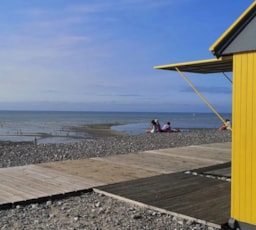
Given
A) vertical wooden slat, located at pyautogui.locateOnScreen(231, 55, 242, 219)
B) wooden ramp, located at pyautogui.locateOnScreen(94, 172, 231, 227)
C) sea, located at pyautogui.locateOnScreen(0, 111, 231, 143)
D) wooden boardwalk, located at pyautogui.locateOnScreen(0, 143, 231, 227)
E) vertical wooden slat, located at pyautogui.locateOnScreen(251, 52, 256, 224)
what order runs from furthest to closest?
1. sea, located at pyautogui.locateOnScreen(0, 111, 231, 143)
2. wooden boardwalk, located at pyautogui.locateOnScreen(0, 143, 231, 227)
3. wooden ramp, located at pyautogui.locateOnScreen(94, 172, 231, 227)
4. vertical wooden slat, located at pyautogui.locateOnScreen(231, 55, 242, 219)
5. vertical wooden slat, located at pyautogui.locateOnScreen(251, 52, 256, 224)

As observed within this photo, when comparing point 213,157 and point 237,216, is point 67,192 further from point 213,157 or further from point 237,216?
point 213,157

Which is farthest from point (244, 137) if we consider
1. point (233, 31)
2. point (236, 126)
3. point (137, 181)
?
point (137, 181)

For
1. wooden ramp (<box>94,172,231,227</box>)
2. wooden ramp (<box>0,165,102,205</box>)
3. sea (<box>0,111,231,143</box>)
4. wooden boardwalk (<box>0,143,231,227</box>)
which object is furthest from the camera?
sea (<box>0,111,231,143</box>)

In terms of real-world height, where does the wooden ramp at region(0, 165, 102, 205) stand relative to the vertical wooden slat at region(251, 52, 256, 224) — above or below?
below

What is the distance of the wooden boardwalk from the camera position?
17.9ft

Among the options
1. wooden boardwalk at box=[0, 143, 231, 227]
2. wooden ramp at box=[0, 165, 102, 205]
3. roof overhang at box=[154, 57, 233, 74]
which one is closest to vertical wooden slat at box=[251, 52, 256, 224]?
wooden boardwalk at box=[0, 143, 231, 227]

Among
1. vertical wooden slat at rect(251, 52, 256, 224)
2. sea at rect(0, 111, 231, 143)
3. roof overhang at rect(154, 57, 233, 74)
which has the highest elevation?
roof overhang at rect(154, 57, 233, 74)

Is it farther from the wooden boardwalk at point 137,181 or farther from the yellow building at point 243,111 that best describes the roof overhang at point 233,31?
the wooden boardwalk at point 137,181

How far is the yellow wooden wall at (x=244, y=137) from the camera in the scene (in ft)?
13.6

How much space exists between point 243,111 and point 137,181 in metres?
Result: 3.15

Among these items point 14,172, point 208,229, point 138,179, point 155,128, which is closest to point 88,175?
point 138,179

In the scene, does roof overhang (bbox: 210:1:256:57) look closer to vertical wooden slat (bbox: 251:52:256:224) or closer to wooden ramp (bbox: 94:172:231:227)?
vertical wooden slat (bbox: 251:52:256:224)

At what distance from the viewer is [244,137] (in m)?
4.24

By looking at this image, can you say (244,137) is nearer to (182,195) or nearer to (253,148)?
(253,148)
